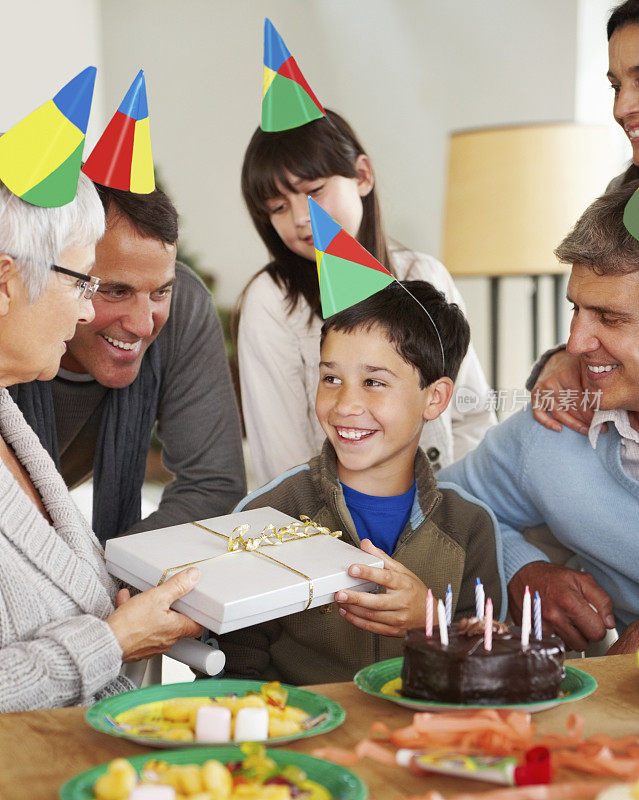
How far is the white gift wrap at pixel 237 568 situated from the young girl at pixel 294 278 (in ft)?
2.51

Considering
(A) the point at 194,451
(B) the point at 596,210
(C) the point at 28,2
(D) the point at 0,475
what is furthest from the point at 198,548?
(C) the point at 28,2

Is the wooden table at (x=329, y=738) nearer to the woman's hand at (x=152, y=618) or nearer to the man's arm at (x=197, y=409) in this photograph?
the woman's hand at (x=152, y=618)

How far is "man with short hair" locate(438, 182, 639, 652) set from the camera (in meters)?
1.64

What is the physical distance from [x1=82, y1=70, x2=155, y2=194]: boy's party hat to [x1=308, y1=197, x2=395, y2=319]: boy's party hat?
306 mm

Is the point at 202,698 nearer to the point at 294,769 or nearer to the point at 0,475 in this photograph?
the point at 294,769

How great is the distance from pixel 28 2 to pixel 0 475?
149 inches

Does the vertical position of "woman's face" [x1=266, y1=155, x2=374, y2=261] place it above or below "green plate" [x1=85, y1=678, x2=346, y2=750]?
above

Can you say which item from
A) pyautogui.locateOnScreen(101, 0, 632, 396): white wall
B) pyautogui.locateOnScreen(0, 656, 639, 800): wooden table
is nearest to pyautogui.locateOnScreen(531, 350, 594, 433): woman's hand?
pyautogui.locateOnScreen(0, 656, 639, 800): wooden table

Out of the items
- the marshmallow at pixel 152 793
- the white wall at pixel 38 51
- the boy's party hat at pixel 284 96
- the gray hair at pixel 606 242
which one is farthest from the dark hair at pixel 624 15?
the white wall at pixel 38 51

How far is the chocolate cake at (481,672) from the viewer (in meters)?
1.04

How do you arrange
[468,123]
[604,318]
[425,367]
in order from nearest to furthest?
[604,318] → [425,367] → [468,123]

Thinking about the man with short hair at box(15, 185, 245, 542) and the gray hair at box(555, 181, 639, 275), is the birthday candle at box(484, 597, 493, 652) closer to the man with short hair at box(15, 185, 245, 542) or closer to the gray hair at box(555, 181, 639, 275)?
the gray hair at box(555, 181, 639, 275)

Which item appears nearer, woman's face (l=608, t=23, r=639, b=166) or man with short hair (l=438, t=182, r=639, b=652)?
man with short hair (l=438, t=182, r=639, b=652)

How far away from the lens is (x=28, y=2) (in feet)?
14.7
